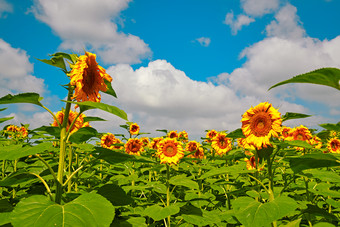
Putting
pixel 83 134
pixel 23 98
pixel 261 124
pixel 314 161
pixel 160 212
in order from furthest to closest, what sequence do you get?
1. pixel 160 212
2. pixel 261 124
3. pixel 83 134
4. pixel 23 98
5. pixel 314 161

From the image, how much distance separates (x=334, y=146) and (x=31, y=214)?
659cm

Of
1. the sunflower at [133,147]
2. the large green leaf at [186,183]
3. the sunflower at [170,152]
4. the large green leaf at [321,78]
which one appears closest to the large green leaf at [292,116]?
the large green leaf at [321,78]

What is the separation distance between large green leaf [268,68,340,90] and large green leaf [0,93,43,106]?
159 centimetres

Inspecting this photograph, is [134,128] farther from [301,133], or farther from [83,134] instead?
[83,134]

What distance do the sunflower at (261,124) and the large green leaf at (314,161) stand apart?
0.97 m

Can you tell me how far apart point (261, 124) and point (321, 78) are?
158cm

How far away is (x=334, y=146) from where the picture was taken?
6.13m

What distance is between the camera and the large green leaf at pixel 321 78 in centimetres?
137

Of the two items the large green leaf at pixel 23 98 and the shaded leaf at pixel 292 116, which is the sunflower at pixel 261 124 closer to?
the shaded leaf at pixel 292 116

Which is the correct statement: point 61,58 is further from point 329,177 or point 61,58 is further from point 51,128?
point 329,177

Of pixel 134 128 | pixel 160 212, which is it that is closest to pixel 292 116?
pixel 160 212

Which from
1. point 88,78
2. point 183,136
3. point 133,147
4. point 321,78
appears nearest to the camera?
point 321,78

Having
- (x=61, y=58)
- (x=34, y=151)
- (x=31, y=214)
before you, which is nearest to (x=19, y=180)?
(x=34, y=151)

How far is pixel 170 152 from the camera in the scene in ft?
16.0
